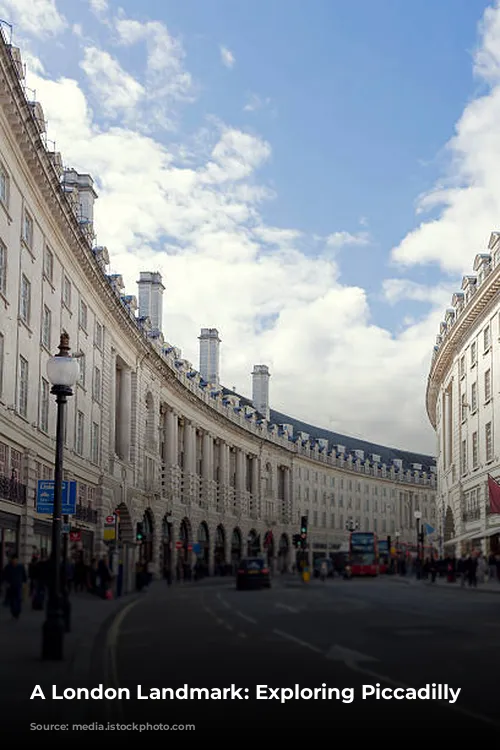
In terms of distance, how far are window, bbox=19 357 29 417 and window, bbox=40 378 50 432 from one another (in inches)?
126

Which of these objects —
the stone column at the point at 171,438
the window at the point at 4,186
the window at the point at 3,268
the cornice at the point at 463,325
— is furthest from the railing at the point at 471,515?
the window at the point at 4,186

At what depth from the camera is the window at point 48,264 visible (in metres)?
47.7

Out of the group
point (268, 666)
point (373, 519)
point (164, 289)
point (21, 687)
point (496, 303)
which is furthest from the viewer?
point (373, 519)

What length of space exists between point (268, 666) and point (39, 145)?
3148cm

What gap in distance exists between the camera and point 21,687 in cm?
1265

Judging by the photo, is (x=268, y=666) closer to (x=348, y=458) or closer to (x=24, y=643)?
(x=24, y=643)

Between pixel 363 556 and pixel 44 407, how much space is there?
44077mm

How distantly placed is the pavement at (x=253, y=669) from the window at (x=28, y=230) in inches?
784

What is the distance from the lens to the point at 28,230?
44469mm

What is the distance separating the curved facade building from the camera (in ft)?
136

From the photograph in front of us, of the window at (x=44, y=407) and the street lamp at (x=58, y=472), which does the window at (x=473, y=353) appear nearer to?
the window at (x=44, y=407)

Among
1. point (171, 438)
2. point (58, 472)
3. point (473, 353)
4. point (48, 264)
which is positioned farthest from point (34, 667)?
Answer: point (171, 438)

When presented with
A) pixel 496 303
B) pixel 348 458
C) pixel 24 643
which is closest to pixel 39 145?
pixel 24 643

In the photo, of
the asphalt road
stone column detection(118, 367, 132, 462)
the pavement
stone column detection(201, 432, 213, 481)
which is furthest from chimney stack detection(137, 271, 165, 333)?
the pavement
